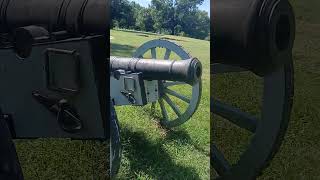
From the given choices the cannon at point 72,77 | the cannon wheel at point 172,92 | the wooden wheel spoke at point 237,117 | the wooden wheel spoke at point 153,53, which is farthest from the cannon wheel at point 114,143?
the wooden wheel spoke at point 237,117

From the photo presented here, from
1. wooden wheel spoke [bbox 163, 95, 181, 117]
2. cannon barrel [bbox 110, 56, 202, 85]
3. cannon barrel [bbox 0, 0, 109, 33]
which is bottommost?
wooden wheel spoke [bbox 163, 95, 181, 117]

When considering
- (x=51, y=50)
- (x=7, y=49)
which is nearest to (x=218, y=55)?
(x=51, y=50)

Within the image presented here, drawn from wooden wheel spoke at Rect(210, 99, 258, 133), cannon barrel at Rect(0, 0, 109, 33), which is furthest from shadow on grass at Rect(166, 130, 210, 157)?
cannon barrel at Rect(0, 0, 109, 33)

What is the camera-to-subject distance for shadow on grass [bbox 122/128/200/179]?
2068 mm

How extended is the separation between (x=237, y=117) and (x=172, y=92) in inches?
26.2

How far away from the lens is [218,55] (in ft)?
7.04

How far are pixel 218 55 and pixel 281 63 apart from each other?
1.05ft

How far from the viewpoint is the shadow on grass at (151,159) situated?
207cm

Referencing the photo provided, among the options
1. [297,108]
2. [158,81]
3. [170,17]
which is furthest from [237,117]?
[297,108]

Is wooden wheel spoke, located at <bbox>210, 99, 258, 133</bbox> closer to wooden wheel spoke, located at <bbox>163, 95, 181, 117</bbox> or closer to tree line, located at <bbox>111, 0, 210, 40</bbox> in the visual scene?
wooden wheel spoke, located at <bbox>163, 95, 181, 117</bbox>

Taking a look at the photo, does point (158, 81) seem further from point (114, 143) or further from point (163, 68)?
point (114, 143)

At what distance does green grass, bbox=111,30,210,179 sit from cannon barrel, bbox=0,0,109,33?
5.6 inches

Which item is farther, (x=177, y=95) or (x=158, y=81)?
(x=158, y=81)

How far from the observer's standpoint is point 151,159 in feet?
6.95
